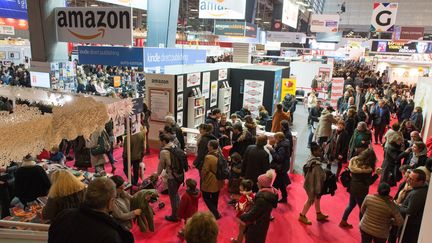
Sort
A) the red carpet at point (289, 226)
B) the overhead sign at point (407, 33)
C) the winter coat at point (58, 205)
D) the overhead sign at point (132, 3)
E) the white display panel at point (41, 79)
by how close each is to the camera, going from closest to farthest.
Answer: the winter coat at point (58, 205), the red carpet at point (289, 226), the overhead sign at point (132, 3), the white display panel at point (41, 79), the overhead sign at point (407, 33)

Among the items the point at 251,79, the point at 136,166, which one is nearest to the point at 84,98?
the point at 136,166

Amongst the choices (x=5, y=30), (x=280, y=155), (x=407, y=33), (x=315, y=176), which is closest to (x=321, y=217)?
(x=315, y=176)

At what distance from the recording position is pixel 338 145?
691 centimetres

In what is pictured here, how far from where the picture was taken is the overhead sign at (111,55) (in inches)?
267

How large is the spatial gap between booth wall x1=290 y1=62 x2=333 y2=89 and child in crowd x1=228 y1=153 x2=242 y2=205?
505 inches

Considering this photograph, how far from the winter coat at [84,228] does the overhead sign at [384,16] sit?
1335 cm

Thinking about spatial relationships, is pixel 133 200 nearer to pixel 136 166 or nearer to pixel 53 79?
pixel 136 166

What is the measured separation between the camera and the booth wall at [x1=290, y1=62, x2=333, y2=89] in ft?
56.3

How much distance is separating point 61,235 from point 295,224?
3.98m

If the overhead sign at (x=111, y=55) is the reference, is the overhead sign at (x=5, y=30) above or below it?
above

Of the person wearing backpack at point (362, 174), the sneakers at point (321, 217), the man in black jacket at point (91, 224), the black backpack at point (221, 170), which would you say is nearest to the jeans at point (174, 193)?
the black backpack at point (221, 170)

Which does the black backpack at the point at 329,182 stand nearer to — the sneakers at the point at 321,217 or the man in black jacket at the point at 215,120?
the sneakers at the point at 321,217

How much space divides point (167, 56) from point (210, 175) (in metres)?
3.91

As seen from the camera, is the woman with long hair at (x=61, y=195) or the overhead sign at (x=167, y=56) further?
the overhead sign at (x=167, y=56)
